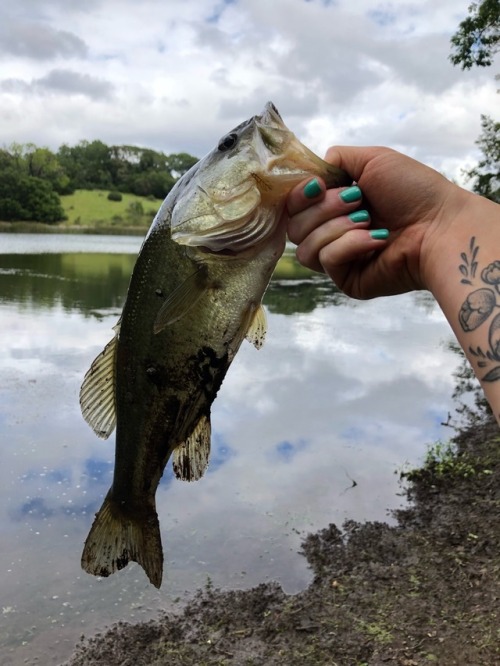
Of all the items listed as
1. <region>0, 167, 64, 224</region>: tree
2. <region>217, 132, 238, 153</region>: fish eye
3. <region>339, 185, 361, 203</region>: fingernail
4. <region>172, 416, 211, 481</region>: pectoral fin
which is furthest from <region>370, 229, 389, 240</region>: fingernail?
<region>0, 167, 64, 224</region>: tree

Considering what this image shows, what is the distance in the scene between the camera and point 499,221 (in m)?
2.32

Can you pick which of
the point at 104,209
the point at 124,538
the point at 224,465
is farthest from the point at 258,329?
the point at 104,209

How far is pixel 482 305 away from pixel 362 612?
3914 millimetres

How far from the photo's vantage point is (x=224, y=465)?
27.4ft

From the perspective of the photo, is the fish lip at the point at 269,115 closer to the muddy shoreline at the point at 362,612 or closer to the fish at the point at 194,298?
the fish at the point at 194,298

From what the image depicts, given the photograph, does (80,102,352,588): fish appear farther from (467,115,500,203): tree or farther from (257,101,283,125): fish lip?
(467,115,500,203): tree

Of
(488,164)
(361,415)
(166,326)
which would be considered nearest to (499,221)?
(166,326)

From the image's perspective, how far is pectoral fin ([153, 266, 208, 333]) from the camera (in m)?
2.19

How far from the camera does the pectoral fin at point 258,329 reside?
2.48m

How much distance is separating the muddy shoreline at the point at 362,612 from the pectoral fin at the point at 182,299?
362cm

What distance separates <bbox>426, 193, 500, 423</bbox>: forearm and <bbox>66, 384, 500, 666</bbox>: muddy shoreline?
3.18 meters

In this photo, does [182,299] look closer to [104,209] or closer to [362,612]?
[362,612]

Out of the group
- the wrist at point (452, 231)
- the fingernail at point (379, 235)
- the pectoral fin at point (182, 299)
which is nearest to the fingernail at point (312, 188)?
the fingernail at point (379, 235)

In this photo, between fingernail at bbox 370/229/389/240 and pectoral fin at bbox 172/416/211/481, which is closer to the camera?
fingernail at bbox 370/229/389/240
